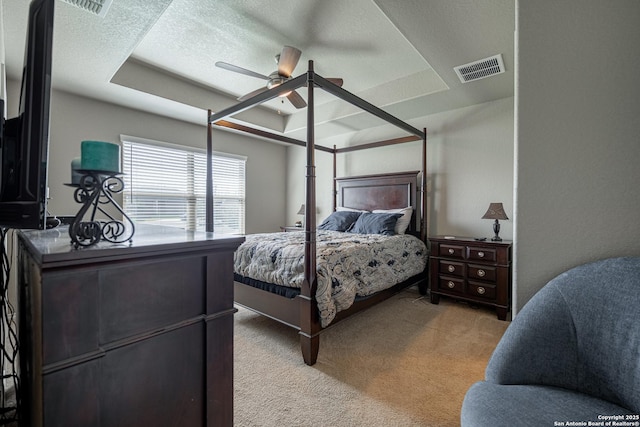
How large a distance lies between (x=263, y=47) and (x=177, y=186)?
8.06 ft

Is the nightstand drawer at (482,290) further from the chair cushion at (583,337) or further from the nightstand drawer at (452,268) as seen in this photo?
the chair cushion at (583,337)

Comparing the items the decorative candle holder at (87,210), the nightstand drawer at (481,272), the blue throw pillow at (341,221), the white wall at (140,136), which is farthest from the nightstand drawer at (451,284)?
the white wall at (140,136)

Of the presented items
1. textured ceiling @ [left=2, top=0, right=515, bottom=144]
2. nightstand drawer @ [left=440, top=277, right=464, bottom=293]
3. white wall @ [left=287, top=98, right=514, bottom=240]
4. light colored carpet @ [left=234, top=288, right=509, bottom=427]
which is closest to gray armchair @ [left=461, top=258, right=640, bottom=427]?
light colored carpet @ [left=234, top=288, right=509, bottom=427]

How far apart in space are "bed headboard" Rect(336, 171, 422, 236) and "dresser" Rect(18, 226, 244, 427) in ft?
10.9

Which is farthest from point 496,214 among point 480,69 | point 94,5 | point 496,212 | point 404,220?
point 94,5

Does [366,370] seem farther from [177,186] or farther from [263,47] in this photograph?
[177,186]

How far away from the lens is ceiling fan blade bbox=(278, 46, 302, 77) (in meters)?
2.49

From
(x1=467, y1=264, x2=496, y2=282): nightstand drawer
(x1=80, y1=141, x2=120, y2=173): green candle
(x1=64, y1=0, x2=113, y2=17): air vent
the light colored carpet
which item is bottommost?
the light colored carpet

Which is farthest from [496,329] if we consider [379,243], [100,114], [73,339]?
[100,114]

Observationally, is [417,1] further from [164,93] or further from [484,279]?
[164,93]

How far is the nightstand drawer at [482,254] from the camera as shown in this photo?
2936 mm

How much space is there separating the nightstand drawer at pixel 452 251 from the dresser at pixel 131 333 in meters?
2.88

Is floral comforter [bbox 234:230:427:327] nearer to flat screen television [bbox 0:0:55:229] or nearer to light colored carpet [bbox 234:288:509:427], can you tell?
light colored carpet [bbox 234:288:509:427]

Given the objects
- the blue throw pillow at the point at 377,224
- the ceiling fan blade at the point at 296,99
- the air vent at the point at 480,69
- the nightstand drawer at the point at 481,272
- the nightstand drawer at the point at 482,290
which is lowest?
the nightstand drawer at the point at 482,290
